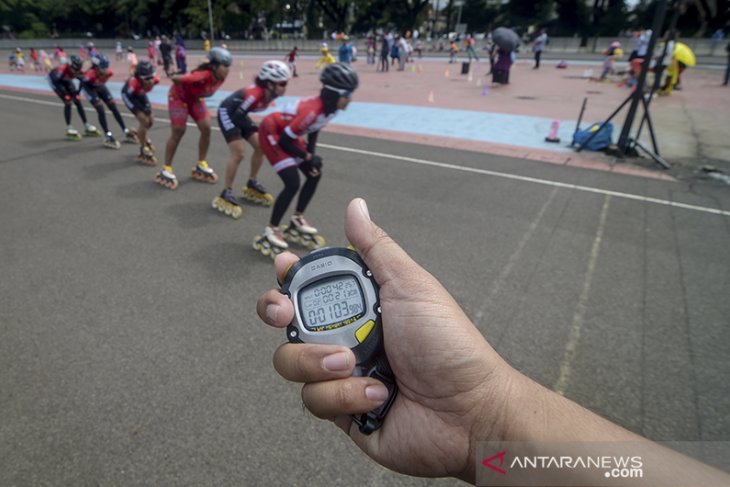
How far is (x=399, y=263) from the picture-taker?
70.7 inches

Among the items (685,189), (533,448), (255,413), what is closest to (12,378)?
(255,413)

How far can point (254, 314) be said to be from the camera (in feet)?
11.9

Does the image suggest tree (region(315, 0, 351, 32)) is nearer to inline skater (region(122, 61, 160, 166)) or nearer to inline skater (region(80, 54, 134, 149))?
inline skater (region(80, 54, 134, 149))

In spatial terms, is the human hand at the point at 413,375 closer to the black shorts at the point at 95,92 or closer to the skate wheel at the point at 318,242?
the skate wheel at the point at 318,242

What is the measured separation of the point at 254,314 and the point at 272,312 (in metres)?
2.07

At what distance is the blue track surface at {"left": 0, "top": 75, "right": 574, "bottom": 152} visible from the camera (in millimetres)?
10312

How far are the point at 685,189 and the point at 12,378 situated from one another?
9292 millimetres

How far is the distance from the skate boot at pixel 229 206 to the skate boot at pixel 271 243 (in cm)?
116

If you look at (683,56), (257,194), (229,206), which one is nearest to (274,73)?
(257,194)

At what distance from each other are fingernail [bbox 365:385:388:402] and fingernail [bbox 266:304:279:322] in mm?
489

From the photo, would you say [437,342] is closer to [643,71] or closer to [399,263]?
[399,263]

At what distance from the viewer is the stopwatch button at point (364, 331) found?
1649 mm

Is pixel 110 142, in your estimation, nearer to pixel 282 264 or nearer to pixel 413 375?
pixel 282 264

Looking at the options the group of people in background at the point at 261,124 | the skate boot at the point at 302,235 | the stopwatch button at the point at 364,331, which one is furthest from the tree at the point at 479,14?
→ the stopwatch button at the point at 364,331
